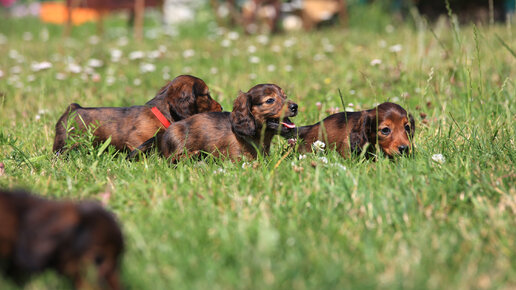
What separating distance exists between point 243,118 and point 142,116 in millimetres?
1178

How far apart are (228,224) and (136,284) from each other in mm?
740

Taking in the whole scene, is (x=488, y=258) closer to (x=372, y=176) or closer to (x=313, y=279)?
→ (x=313, y=279)

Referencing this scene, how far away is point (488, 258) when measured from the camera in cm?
266

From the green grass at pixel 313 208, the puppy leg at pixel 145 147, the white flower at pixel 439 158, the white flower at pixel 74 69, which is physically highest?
the white flower at pixel 74 69

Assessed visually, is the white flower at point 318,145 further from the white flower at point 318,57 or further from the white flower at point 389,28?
the white flower at point 389,28

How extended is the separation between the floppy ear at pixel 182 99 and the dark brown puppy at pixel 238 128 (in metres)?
0.36

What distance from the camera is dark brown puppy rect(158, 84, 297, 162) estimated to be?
458 cm

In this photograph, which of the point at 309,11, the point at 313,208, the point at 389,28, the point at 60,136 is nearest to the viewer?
the point at 313,208

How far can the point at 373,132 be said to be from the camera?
465 cm

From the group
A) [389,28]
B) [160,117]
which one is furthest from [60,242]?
[389,28]

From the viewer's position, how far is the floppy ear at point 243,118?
4555 mm

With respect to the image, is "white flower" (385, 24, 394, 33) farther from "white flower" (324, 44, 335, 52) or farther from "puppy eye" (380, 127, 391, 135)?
"puppy eye" (380, 127, 391, 135)

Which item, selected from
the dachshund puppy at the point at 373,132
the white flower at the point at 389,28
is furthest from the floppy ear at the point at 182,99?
the white flower at the point at 389,28

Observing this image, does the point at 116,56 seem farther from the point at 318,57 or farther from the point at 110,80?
the point at 318,57
